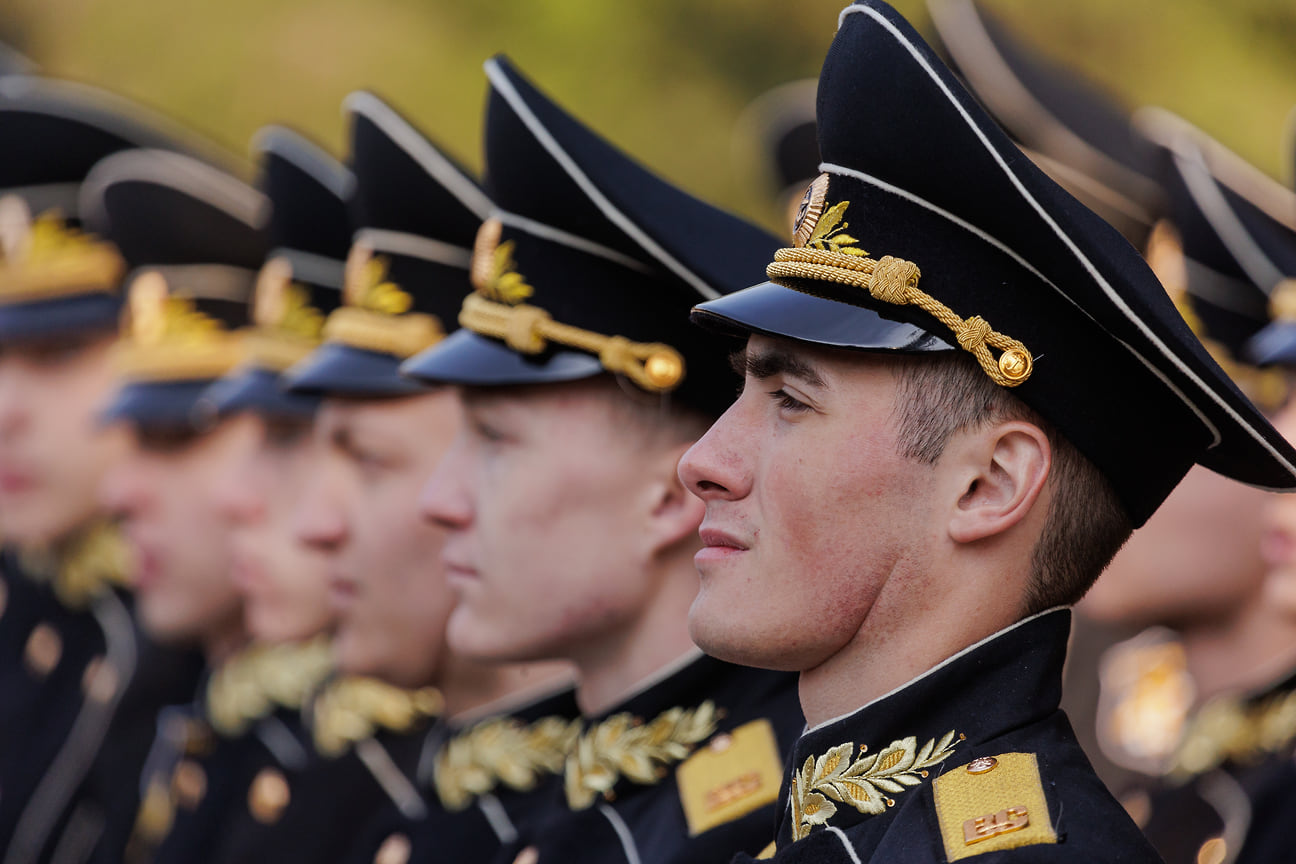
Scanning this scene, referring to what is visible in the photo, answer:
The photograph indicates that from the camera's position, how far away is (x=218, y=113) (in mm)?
12836

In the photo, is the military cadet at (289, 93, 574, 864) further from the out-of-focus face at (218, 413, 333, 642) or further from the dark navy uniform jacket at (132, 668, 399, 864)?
the out-of-focus face at (218, 413, 333, 642)

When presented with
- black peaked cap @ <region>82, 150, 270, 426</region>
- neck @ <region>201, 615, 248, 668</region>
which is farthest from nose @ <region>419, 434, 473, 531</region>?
neck @ <region>201, 615, 248, 668</region>

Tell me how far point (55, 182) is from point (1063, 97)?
4367 mm

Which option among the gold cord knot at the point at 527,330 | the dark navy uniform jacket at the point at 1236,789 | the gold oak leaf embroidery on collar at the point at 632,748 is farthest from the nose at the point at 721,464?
the dark navy uniform jacket at the point at 1236,789

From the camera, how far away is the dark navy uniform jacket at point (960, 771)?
7.25ft

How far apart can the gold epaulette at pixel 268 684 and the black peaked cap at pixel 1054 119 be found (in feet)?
9.68

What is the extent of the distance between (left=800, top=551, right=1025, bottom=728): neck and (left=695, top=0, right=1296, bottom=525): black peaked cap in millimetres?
251

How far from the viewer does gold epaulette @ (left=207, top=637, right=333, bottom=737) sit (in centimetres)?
583

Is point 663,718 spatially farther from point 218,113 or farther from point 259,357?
point 218,113

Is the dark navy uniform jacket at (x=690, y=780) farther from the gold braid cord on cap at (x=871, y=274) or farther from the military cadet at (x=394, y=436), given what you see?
the gold braid cord on cap at (x=871, y=274)

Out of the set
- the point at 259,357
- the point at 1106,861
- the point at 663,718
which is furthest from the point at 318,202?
the point at 1106,861

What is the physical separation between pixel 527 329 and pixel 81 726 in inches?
178

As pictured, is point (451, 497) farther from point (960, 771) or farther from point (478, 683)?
point (960, 771)

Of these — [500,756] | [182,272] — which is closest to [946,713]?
[500,756]
